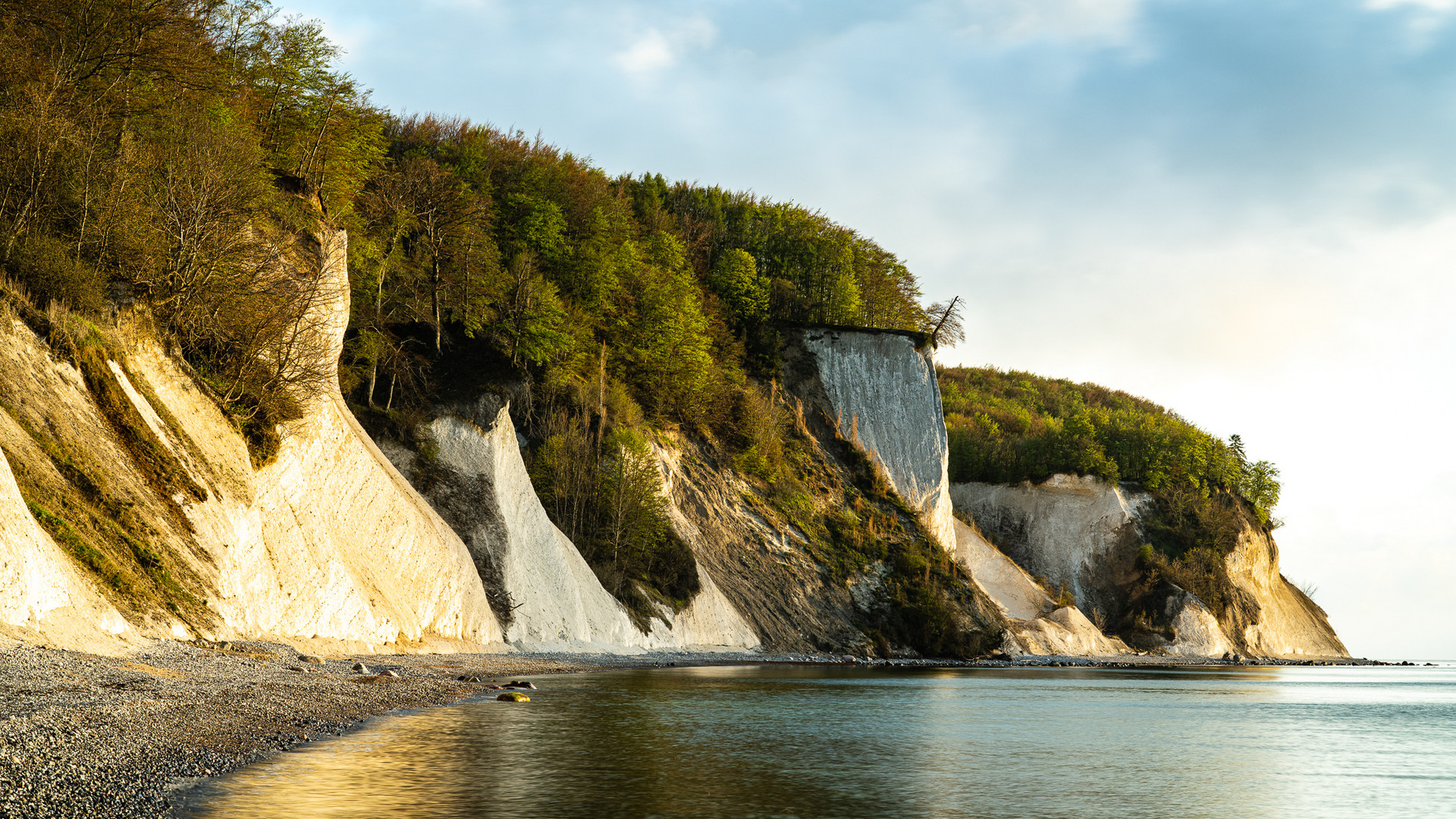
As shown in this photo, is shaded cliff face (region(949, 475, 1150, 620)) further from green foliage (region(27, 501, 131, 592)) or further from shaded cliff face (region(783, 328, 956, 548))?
green foliage (region(27, 501, 131, 592))

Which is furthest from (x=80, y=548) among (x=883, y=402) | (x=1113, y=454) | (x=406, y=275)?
(x=1113, y=454)

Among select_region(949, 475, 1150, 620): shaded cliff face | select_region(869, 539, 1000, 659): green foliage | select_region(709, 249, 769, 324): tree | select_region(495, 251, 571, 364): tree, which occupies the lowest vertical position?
select_region(869, 539, 1000, 659): green foliage

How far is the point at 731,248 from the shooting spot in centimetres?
7600

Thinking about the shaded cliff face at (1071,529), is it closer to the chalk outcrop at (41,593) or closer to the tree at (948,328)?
the tree at (948,328)

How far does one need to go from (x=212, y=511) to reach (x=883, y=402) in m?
54.0

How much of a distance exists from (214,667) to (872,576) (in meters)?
45.5

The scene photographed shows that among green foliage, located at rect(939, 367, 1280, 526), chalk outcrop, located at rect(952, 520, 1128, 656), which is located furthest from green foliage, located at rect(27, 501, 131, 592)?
green foliage, located at rect(939, 367, 1280, 526)

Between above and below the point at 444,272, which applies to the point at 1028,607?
below

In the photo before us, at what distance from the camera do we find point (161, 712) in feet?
39.9

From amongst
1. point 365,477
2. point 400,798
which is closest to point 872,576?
point 365,477

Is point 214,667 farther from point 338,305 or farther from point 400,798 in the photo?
point 338,305

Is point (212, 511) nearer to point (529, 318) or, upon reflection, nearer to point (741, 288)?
point (529, 318)

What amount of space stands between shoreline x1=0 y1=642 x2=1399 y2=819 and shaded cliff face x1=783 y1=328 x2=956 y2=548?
156 feet

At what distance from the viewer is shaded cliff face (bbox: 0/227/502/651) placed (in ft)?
58.5
